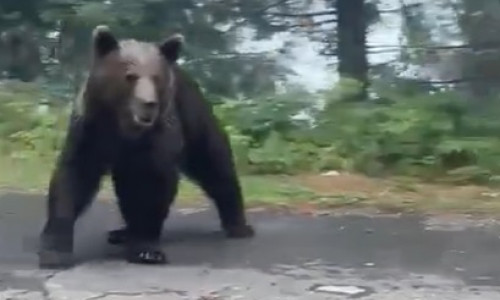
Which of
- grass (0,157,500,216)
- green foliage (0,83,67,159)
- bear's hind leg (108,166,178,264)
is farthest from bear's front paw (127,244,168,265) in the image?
green foliage (0,83,67,159)

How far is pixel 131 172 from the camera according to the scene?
18.5 feet

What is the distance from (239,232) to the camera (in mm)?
6441

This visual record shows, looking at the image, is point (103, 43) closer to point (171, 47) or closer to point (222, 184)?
point (171, 47)

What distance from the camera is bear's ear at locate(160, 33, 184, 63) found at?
5535 millimetres

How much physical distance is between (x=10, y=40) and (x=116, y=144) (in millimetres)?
6456

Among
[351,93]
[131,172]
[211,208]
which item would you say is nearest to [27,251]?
[131,172]

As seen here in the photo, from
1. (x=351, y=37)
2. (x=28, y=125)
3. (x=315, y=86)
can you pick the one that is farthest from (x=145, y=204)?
(x=351, y=37)

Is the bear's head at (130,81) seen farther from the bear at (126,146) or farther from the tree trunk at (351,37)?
the tree trunk at (351,37)

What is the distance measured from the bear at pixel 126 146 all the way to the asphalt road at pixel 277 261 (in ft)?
0.52

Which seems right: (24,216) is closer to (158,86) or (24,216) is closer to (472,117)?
(158,86)

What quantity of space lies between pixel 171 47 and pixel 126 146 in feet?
1.59

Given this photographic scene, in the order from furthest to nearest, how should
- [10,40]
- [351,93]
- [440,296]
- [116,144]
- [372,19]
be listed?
[10,40] < [372,19] < [351,93] < [116,144] < [440,296]

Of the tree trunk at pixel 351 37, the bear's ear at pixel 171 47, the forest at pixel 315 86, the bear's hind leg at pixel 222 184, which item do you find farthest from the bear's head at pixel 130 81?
the tree trunk at pixel 351 37

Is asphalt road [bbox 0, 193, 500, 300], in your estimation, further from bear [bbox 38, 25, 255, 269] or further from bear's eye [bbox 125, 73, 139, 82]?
bear's eye [bbox 125, 73, 139, 82]
